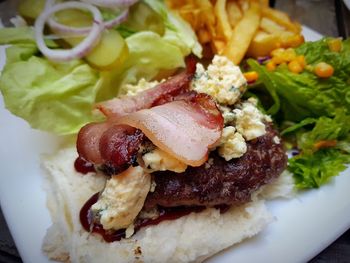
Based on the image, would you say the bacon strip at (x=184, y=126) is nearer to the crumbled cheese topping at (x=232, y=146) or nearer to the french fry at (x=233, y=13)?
the crumbled cheese topping at (x=232, y=146)

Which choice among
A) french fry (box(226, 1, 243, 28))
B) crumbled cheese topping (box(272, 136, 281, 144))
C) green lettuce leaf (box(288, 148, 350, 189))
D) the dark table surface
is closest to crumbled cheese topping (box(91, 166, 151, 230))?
crumbled cheese topping (box(272, 136, 281, 144))

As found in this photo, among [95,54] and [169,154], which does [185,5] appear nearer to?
[95,54]

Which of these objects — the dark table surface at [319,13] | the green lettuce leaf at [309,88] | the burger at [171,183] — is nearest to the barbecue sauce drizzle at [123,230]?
the burger at [171,183]

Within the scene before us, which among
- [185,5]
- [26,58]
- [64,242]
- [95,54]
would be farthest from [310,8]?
[64,242]

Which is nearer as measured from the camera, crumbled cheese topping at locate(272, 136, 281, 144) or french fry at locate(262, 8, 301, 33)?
crumbled cheese topping at locate(272, 136, 281, 144)

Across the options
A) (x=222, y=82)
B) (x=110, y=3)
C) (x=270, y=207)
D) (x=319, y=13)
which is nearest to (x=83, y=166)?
(x=222, y=82)

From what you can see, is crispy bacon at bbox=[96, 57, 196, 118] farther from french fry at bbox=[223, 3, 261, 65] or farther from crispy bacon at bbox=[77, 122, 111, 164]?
french fry at bbox=[223, 3, 261, 65]
